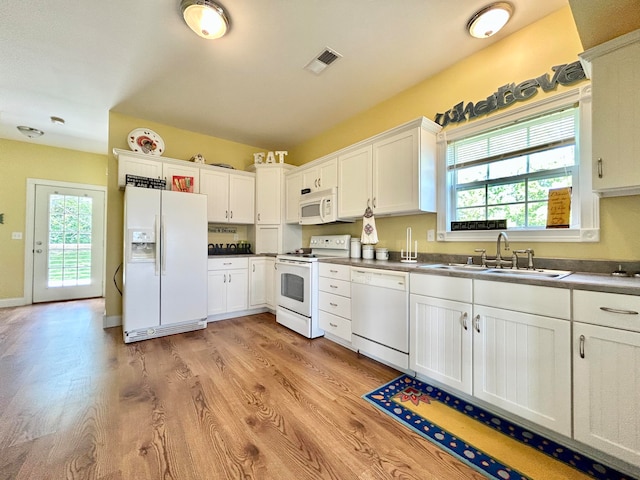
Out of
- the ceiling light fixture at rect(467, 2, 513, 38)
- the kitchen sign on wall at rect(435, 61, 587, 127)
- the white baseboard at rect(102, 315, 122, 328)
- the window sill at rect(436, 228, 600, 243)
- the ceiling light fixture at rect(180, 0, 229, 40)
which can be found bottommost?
the white baseboard at rect(102, 315, 122, 328)

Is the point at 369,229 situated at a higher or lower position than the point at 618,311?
higher

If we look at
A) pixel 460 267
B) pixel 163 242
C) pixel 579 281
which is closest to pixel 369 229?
pixel 460 267

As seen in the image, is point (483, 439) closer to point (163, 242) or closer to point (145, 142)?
point (163, 242)

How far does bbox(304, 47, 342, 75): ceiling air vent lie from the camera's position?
2.37m

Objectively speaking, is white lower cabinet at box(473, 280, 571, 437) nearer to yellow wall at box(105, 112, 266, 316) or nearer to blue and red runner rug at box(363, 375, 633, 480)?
blue and red runner rug at box(363, 375, 633, 480)

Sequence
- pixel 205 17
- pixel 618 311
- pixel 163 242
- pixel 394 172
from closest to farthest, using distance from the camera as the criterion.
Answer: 1. pixel 618 311
2. pixel 205 17
3. pixel 394 172
4. pixel 163 242

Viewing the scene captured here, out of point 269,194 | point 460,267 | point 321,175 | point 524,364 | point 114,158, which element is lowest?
point 524,364

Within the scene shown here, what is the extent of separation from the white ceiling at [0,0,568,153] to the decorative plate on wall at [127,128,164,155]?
258 millimetres

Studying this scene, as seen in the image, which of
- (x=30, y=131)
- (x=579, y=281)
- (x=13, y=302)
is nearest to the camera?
(x=579, y=281)

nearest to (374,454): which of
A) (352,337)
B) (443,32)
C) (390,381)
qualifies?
(390,381)

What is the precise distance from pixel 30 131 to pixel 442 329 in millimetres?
6185

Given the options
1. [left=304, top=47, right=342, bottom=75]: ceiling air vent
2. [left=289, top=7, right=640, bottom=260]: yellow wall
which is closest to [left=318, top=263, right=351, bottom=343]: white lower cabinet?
[left=289, top=7, right=640, bottom=260]: yellow wall

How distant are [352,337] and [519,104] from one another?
250 centimetres

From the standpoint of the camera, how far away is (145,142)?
11.6ft
